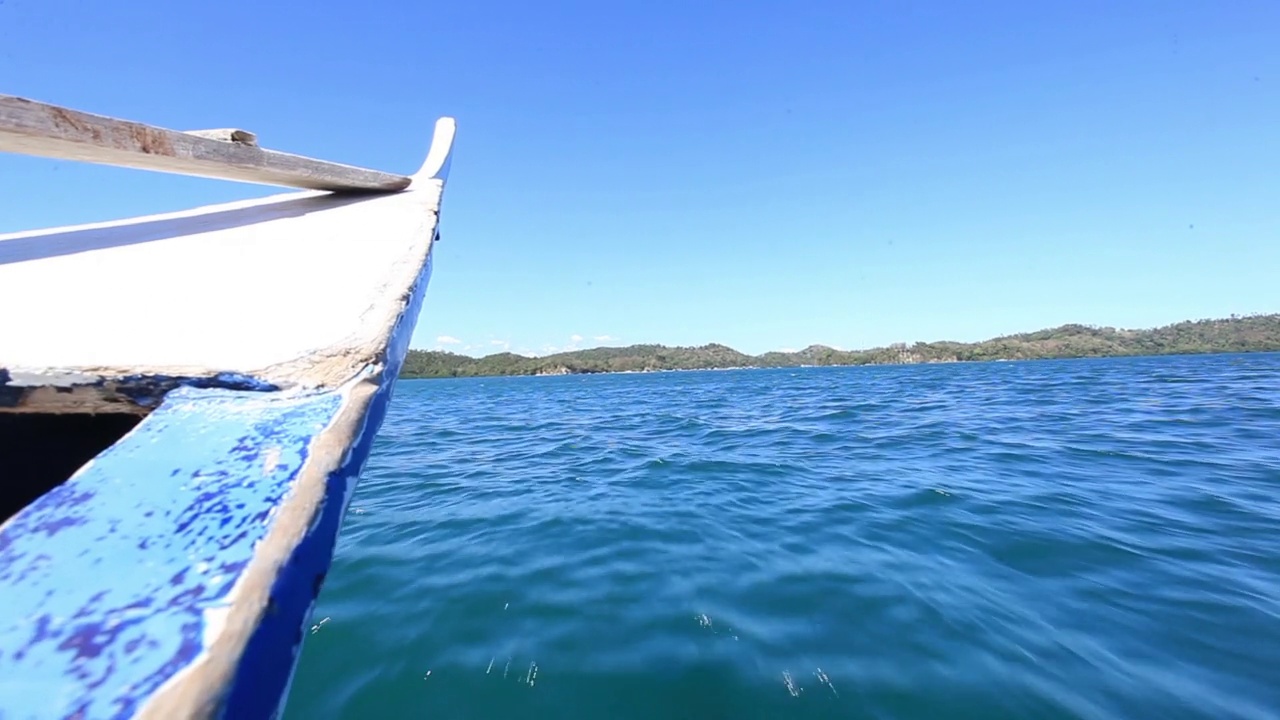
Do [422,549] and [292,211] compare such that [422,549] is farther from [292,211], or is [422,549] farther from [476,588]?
[292,211]

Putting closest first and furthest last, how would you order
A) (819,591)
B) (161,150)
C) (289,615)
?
(289,615) → (161,150) → (819,591)

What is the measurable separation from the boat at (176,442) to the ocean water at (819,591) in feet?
7.66

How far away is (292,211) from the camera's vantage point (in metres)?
2.67

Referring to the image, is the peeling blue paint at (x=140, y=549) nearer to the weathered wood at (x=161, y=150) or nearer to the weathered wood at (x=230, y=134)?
the weathered wood at (x=161, y=150)

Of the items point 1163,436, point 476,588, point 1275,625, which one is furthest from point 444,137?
point 1163,436

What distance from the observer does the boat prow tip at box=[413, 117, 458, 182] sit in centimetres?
341

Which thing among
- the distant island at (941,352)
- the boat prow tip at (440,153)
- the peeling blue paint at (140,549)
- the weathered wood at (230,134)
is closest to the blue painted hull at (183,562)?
the peeling blue paint at (140,549)

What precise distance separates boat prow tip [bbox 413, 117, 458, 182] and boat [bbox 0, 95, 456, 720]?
5.13ft

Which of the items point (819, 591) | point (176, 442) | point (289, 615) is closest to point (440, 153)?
point (176, 442)

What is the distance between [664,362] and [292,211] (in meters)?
122

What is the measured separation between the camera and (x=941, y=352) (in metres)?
102

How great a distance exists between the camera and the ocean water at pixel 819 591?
263 cm

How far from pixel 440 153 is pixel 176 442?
3490 mm

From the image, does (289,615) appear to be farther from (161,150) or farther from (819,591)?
(819,591)
